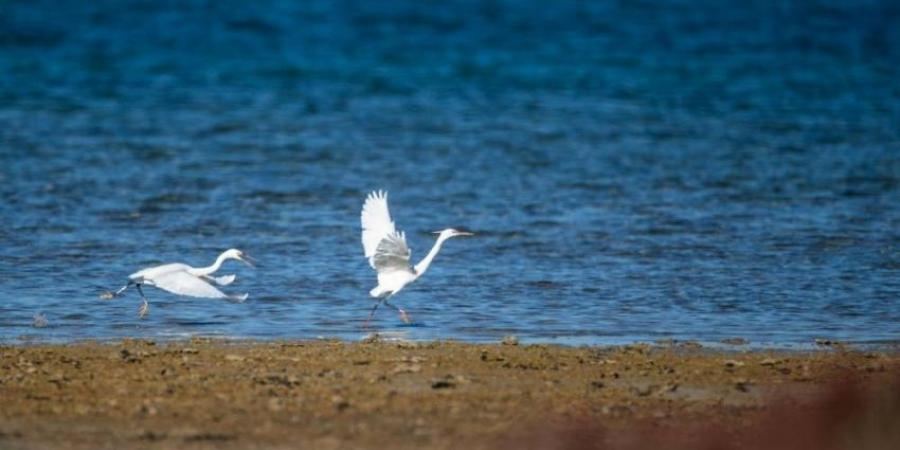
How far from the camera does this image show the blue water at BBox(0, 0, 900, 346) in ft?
45.4

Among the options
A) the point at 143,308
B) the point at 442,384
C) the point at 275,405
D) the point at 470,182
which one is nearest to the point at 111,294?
the point at 143,308

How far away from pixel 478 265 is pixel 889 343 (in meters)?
4.81

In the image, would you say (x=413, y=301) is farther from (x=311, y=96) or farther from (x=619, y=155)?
(x=311, y=96)

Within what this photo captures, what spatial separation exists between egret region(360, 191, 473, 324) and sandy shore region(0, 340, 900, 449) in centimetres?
127

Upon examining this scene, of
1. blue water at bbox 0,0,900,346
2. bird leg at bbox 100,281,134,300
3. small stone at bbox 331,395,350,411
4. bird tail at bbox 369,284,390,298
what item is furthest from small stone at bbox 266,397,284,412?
bird leg at bbox 100,281,134,300

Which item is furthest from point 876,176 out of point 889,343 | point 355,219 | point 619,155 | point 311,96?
point 311,96

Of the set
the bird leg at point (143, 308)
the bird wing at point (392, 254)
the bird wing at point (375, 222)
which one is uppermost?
the bird wing at point (375, 222)

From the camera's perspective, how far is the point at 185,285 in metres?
12.6

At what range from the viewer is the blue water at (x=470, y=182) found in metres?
13.8

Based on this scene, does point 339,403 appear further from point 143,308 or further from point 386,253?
point 143,308

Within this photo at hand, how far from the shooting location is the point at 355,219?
19094 mm

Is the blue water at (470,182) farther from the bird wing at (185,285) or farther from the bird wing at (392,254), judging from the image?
the bird wing at (392,254)

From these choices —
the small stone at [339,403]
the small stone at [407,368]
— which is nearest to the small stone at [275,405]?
the small stone at [339,403]

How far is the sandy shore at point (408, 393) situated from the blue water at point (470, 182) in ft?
3.53
